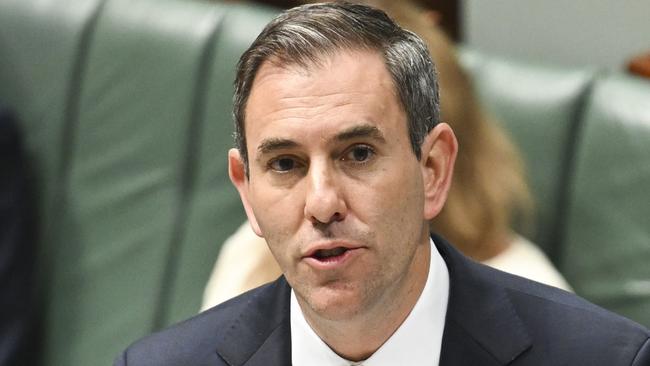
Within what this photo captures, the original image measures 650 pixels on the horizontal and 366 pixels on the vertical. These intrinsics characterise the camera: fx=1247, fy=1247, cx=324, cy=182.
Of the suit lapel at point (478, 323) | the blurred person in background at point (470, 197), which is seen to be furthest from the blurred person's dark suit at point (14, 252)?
the suit lapel at point (478, 323)

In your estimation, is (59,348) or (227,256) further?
(59,348)

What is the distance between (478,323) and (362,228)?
0.67 feet

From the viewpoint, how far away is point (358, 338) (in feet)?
4.22

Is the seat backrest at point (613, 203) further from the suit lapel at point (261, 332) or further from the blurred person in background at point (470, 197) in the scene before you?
the suit lapel at point (261, 332)

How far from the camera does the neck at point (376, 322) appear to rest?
1267 mm

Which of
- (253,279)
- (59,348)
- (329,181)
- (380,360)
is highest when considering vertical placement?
(329,181)

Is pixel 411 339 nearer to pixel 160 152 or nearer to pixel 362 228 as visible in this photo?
pixel 362 228

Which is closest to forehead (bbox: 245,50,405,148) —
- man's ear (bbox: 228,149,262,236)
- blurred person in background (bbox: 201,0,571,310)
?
man's ear (bbox: 228,149,262,236)

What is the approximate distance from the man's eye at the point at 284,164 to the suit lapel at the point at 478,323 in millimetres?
244

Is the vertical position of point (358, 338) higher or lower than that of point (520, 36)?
higher

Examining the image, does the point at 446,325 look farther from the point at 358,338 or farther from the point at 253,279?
the point at 253,279

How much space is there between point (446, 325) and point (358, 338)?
0.10 metres

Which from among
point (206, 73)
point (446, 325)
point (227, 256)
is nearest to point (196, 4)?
point (206, 73)

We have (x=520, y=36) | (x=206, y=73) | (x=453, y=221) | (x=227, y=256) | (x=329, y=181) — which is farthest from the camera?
(x=520, y=36)
